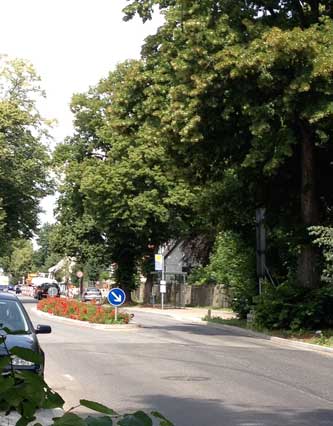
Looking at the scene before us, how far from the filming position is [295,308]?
80.4 ft

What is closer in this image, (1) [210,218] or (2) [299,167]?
(2) [299,167]

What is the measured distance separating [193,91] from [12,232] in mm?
41572

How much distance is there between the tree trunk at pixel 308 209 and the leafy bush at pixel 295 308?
51 centimetres

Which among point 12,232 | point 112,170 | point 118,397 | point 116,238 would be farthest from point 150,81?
point 12,232

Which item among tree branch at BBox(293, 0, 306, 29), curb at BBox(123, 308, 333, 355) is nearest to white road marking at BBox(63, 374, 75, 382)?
curb at BBox(123, 308, 333, 355)

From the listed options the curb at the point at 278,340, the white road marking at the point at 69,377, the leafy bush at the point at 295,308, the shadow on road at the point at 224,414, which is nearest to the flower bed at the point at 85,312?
the curb at the point at 278,340

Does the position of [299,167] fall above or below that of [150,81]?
below

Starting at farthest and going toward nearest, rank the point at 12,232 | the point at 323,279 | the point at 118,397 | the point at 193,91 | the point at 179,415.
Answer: the point at 12,232 < the point at 323,279 < the point at 193,91 < the point at 118,397 < the point at 179,415

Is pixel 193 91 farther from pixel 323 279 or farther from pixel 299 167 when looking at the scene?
pixel 323 279

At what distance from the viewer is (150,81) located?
24766mm

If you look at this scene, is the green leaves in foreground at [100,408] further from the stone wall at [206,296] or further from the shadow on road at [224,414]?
the stone wall at [206,296]

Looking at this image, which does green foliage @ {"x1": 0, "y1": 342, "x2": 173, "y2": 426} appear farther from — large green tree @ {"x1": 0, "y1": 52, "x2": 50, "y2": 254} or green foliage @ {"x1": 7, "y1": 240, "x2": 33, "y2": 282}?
green foliage @ {"x1": 7, "y1": 240, "x2": 33, "y2": 282}

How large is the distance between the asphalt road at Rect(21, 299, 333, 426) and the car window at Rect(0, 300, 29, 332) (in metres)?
1.18

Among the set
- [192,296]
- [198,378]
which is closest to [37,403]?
[198,378]
